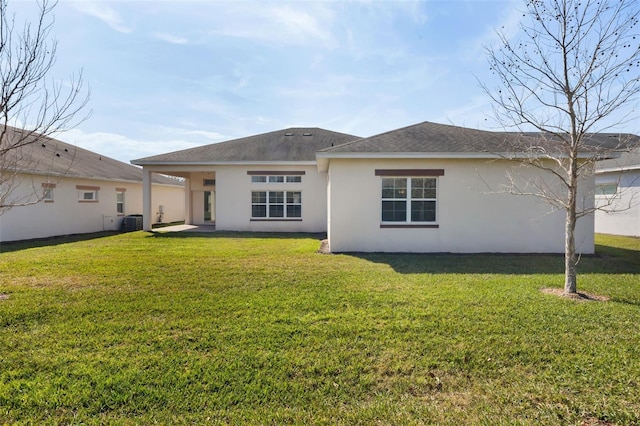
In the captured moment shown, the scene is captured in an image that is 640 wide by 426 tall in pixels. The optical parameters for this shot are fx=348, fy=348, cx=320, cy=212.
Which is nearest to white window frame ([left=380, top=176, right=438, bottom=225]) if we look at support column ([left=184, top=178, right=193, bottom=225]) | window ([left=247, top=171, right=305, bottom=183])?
window ([left=247, top=171, right=305, bottom=183])

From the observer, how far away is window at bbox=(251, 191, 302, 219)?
18000mm

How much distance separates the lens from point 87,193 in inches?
Result: 720

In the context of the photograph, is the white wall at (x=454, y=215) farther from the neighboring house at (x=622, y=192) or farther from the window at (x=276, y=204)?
the neighboring house at (x=622, y=192)

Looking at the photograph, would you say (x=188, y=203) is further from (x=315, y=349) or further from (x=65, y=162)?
(x=315, y=349)

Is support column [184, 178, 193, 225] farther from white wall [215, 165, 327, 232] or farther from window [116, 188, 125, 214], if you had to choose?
white wall [215, 165, 327, 232]

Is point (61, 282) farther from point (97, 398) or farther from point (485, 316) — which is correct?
point (485, 316)

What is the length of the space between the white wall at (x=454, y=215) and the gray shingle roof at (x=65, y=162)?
9.85 m

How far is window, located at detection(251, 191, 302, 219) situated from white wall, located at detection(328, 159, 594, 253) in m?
6.72

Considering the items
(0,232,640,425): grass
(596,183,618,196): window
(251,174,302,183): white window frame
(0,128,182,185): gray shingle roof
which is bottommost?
(0,232,640,425): grass

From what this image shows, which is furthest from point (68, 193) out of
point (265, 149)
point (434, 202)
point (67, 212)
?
point (434, 202)

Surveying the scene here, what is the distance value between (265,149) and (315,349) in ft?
53.1

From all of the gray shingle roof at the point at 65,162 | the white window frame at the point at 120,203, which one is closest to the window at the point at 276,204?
the gray shingle roof at the point at 65,162

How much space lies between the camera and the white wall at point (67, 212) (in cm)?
1431

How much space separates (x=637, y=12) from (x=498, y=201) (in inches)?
232
